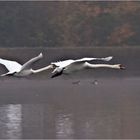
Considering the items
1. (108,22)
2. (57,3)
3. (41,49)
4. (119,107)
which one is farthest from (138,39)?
(119,107)

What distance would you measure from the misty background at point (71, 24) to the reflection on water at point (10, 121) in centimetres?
1358

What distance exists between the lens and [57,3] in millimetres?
28984

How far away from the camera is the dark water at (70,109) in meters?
10.9

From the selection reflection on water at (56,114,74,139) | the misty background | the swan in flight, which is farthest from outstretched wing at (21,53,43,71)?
the misty background

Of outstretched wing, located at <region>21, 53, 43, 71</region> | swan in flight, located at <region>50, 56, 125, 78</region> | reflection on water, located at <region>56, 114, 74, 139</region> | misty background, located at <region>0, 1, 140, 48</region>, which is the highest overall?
misty background, located at <region>0, 1, 140, 48</region>

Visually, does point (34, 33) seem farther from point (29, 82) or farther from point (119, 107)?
point (119, 107)

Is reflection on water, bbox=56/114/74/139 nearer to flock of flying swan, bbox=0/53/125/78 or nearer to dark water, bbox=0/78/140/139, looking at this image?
dark water, bbox=0/78/140/139

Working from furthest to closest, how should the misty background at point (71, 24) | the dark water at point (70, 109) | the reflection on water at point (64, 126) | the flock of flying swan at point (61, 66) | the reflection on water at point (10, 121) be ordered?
the misty background at point (71, 24), the flock of flying swan at point (61, 66), the dark water at point (70, 109), the reflection on water at point (10, 121), the reflection on water at point (64, 126)

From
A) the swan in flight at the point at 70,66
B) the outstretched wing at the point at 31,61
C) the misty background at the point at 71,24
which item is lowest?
the swan in flight at the point at 70,66

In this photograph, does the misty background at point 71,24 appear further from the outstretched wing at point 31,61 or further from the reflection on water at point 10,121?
the outstretched wing at point 31,61

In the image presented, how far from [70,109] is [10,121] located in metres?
2.10

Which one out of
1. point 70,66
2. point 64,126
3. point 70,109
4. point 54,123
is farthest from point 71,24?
point 64,126

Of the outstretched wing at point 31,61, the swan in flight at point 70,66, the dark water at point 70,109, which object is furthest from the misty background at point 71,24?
the swan in flight at point 70,66

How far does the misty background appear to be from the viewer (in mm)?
28547
